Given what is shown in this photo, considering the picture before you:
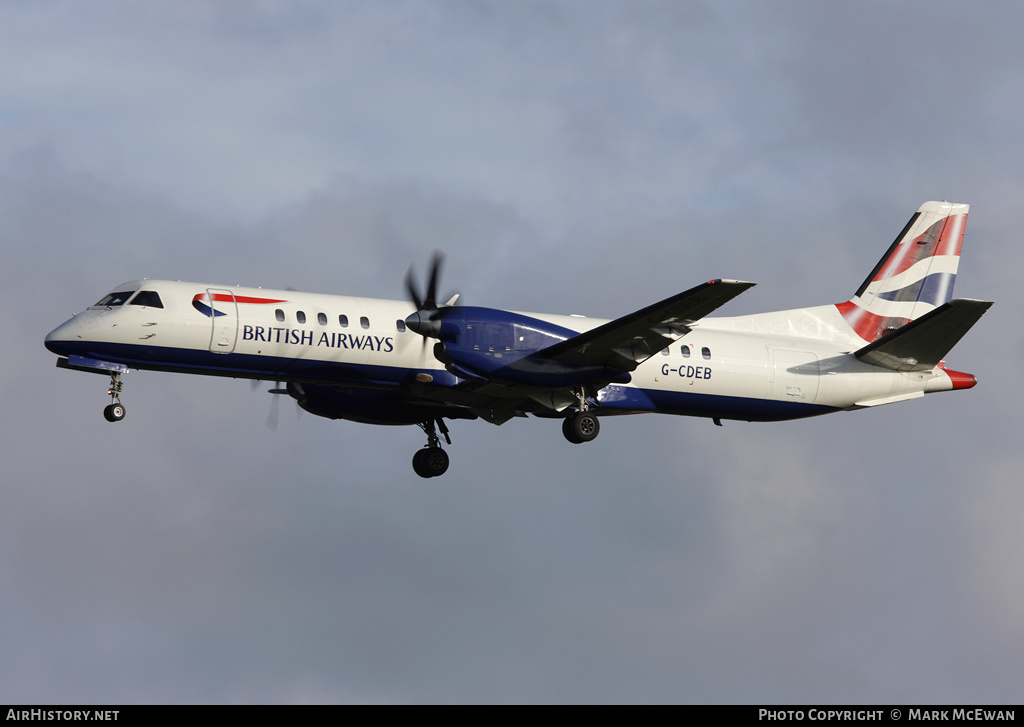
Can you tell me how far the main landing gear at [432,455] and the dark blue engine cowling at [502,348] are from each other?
491 centimetres

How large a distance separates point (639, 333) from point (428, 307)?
4.17m

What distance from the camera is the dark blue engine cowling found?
25453 mm

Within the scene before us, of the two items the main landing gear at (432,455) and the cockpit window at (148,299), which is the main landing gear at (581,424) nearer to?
the main landing gear at (432,455)

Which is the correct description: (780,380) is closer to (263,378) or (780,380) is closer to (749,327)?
(749,327)

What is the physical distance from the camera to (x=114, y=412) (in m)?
25.4

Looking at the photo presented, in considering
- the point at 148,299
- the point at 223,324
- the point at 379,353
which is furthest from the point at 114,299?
the point at 379,353

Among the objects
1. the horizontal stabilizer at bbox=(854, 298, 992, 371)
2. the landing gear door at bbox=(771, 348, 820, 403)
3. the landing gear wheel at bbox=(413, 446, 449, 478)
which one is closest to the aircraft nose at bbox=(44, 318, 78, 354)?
the landing gear wheel at bbox=(413, 446, 449, 478)

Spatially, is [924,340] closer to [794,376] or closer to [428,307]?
[794,376]

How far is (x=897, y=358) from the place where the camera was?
2953cm

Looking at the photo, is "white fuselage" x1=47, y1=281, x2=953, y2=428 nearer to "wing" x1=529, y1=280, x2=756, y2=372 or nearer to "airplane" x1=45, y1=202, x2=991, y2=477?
"airplane" x1=45, y1=202, x2=991, y2=477

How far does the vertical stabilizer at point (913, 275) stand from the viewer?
32250mm
